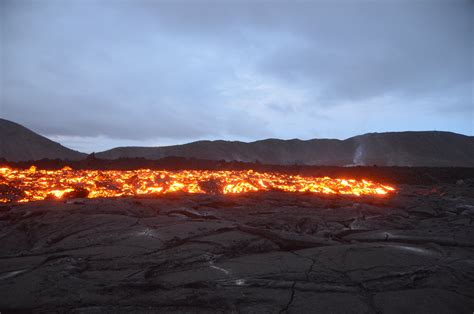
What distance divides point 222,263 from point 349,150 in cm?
6835

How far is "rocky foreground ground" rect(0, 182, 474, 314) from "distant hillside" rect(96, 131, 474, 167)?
4867cm

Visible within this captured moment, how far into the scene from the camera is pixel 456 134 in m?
71.5

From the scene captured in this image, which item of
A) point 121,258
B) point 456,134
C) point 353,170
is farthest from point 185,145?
point 456,134

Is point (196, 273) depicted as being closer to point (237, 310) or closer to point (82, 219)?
point (237, 310)

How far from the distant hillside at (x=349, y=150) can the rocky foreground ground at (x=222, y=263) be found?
48666 mm

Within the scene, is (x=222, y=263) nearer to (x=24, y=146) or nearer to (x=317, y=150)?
(x=24, y=146)

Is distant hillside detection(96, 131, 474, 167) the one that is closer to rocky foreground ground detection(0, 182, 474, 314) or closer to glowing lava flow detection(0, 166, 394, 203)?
glowing lava flow detection(0, 166, 394, 203)

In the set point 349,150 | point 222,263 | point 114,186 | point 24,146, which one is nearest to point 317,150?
point 349,150

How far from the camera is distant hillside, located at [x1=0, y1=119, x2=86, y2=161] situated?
47688 mm

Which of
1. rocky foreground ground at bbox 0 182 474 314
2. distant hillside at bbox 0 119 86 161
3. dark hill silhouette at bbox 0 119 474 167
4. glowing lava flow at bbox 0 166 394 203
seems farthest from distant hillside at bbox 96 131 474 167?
rocky foreground ground at bbox 0 182 474 314

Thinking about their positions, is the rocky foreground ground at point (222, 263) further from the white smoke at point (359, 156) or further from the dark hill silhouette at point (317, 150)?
the white smoke at point (359, 156)

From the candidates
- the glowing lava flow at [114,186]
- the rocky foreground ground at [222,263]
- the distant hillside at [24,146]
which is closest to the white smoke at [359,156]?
the glowing lava flow at [114,186]

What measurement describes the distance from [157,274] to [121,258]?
3.61ft

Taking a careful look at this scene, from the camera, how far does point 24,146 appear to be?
50.0 metres
